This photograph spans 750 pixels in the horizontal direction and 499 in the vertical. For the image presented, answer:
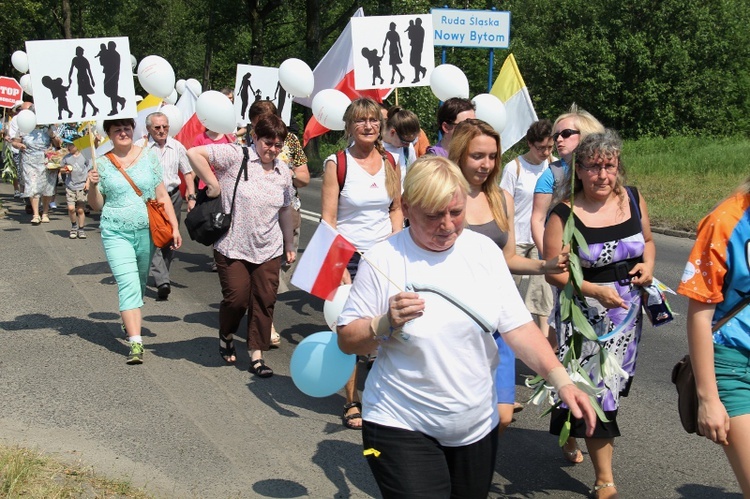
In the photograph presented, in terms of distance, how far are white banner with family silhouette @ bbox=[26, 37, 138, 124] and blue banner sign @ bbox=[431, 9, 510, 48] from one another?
29.1ft

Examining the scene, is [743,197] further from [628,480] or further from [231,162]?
[231,162]

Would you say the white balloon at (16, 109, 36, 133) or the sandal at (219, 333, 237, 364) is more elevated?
the white balloon at (16, 109, 36, 133)

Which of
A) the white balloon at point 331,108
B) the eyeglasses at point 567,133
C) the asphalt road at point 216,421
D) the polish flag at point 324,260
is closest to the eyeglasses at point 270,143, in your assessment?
the asphalt road at point 216,421

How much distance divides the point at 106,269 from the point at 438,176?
8.29 metres

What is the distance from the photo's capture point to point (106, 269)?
10.7 metres

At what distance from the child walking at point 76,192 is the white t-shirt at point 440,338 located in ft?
32.9

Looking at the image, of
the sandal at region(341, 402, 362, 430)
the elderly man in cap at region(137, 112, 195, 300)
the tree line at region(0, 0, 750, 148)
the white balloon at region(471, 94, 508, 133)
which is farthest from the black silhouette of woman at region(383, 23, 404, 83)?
the tree line at region(0, 0, 750, 148)

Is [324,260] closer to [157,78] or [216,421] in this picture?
[216,421]

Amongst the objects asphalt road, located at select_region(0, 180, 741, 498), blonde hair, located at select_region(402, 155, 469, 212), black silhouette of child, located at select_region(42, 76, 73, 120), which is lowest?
asphalt road, located at select_region(0, 180, 741, 498)

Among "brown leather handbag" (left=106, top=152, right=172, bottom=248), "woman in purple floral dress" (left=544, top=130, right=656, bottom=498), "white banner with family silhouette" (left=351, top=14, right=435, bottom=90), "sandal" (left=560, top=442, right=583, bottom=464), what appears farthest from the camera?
"white banner with family silhouette" (left=351, top=14, right=435, bottom=90)

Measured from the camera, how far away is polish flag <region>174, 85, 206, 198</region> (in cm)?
1138

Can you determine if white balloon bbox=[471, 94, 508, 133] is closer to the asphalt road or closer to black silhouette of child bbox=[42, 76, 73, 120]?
the asphalt road

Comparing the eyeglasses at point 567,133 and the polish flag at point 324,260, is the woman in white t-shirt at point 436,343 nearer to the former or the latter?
the polish flag at point 324,260

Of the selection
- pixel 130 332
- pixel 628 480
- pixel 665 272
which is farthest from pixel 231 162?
pixel 665 272
